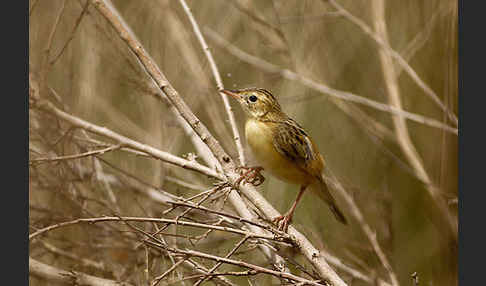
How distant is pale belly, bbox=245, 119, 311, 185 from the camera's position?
9.36ft

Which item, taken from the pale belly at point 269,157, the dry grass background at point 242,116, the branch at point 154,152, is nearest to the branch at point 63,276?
the dry grass background at point 242,116

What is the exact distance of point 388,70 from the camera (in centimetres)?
366

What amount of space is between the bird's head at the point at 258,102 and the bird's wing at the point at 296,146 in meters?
0.11

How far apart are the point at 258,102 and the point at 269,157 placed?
345 mm

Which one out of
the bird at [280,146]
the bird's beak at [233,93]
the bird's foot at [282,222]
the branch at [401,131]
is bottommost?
the bird's foot at [282,222]

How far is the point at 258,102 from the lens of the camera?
9.96 ft

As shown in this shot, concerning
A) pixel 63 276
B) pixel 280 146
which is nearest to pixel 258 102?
pixel 280 146

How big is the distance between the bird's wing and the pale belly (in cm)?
3

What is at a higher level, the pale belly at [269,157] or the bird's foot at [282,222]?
the pale belly at [269,157]

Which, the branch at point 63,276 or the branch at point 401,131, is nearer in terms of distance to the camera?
the branch at point 63,276

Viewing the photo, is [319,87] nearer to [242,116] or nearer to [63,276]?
[242,116]

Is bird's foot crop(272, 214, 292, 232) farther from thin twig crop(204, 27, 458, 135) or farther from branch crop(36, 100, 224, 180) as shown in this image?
thin twig crop(204, 27, 458, 135)

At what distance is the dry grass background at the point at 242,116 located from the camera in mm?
3117

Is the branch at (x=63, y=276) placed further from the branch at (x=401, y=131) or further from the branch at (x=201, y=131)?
the branch at (x=401, y=131)
